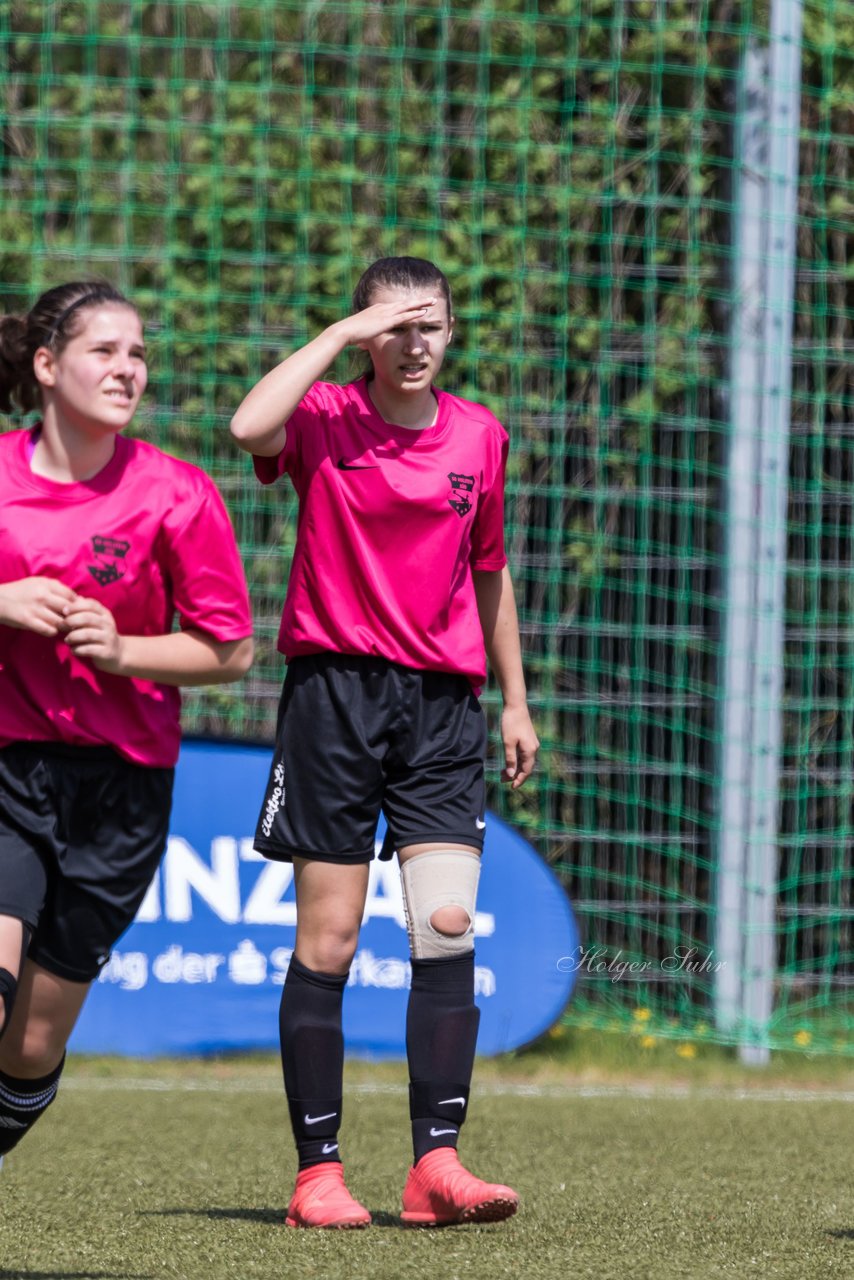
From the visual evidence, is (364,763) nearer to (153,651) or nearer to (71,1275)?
(153,651)

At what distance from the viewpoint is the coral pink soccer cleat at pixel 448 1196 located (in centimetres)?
322

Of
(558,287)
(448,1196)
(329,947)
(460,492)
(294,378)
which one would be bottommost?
(448,1196)

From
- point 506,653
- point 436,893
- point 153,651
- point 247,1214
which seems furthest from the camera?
point 506,653

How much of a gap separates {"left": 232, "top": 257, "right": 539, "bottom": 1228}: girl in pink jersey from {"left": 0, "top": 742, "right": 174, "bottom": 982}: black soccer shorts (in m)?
0.37

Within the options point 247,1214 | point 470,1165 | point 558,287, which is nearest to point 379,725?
point 247,1214

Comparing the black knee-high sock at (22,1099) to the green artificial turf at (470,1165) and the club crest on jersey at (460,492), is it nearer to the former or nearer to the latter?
the green artificial turf at (470,1165)

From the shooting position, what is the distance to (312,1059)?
3.44 metres

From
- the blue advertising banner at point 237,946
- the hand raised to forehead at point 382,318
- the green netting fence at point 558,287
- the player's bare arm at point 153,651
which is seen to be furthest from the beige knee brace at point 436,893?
the green netting fence at point 558,287

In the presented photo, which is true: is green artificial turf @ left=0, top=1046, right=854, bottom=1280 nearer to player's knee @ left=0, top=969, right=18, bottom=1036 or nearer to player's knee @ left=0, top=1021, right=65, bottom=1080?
player's knee @ left=0, top=1021, right=65, bottom=1080

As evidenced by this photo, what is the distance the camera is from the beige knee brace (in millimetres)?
3430

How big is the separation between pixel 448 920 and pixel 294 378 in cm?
99

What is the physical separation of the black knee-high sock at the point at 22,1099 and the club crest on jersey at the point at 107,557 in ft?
2.83

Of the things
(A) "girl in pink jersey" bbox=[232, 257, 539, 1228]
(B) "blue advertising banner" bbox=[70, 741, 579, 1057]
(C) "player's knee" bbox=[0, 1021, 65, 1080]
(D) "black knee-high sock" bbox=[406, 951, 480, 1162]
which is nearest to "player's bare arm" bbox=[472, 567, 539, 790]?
(A) "girl in pink jersey" bbox=[232, 257, 539, 1228]

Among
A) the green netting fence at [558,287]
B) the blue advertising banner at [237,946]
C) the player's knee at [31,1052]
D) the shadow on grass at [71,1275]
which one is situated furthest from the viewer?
the green netting fence at [558,287]
